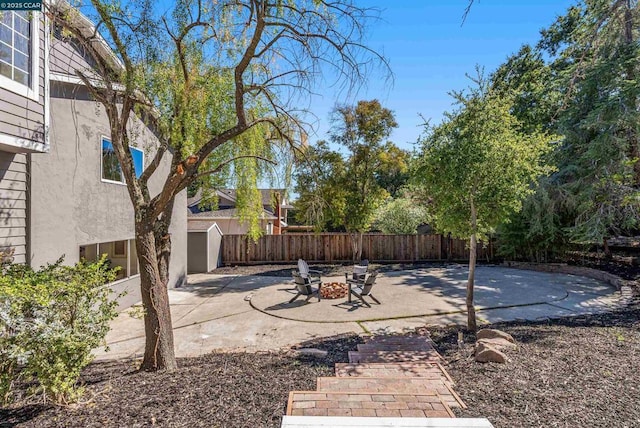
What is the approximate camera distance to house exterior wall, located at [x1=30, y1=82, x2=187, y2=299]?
5.92m

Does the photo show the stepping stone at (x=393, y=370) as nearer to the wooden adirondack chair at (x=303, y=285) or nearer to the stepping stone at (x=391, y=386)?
the stepping stone at (x=391, y=386)

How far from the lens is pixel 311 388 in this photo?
3711mm

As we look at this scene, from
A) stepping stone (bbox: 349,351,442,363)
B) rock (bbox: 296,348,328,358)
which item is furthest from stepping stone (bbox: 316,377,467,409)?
rock (bbox: 296,348,328,358)

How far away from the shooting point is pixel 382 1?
3.80 m

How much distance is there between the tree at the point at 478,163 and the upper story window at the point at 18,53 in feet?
21.7

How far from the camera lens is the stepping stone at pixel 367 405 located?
9.83 ft

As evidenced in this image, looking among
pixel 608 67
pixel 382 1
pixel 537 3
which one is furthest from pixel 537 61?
pixel 382 1

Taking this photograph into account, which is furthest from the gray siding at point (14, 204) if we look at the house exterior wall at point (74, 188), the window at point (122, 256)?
the window at point (122, 256)

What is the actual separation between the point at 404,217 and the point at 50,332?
16834mm

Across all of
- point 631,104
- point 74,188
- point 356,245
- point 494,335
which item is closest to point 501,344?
point 494,335

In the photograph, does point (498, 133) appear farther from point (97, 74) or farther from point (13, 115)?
point (13, 115)

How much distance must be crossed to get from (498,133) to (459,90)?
1.05 meters

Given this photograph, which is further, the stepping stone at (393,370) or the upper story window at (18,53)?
the upper story window at (18,53)

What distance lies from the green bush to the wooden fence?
12.2 metres
